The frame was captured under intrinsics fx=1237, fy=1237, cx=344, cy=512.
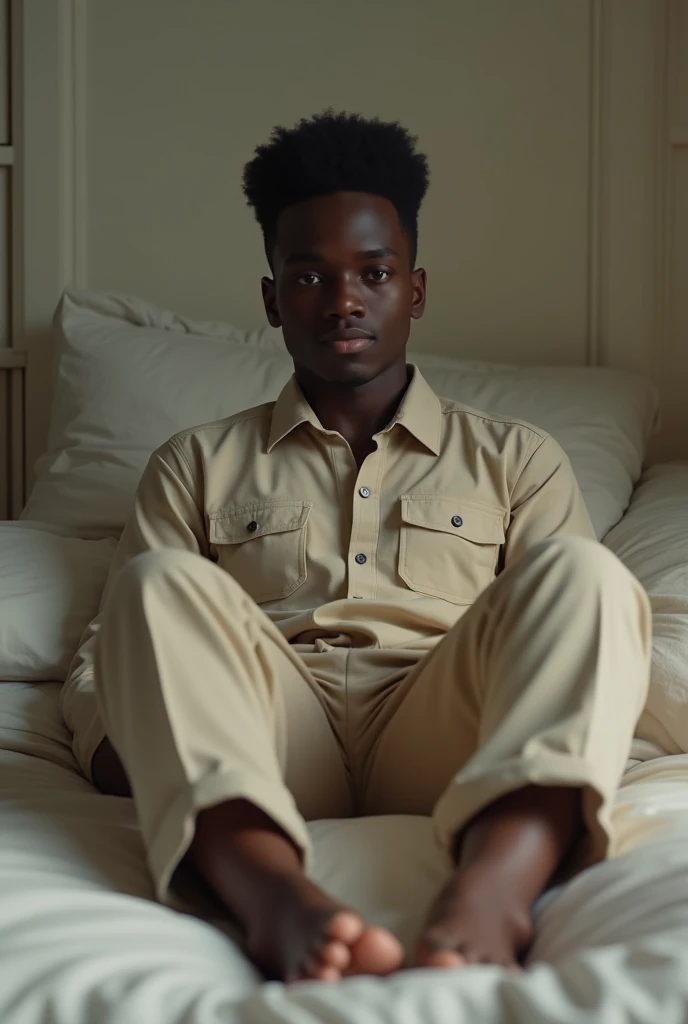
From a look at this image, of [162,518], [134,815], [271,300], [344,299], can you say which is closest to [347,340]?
[344,299]

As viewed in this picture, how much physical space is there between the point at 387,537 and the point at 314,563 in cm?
8

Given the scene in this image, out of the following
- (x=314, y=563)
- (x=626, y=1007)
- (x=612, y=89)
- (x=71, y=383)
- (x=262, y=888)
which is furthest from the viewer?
(x=612, y=89)

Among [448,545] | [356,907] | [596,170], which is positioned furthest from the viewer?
[596,170]

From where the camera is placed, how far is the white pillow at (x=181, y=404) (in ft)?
5.70

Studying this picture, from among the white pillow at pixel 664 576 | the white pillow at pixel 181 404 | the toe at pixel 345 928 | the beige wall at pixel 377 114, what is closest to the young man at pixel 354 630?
the toe at pixel 345 928

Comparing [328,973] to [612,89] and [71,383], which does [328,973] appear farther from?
[612,89]

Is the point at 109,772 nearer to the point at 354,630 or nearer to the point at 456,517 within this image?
the point at 354,630

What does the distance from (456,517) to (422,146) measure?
98cm

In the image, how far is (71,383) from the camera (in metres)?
1.87

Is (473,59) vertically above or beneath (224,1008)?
above

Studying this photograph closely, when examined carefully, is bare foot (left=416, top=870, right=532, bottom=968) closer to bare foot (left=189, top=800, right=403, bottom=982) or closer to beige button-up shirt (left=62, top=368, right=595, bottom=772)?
bare foot (left=189, top=800, right=403, bottom=982)

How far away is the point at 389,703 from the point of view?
3.76 ft

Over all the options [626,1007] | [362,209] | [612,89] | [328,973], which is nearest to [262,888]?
[328,973]

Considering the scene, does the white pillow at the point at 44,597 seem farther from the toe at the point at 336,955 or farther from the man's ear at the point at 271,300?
the toe at the point at 336,955
